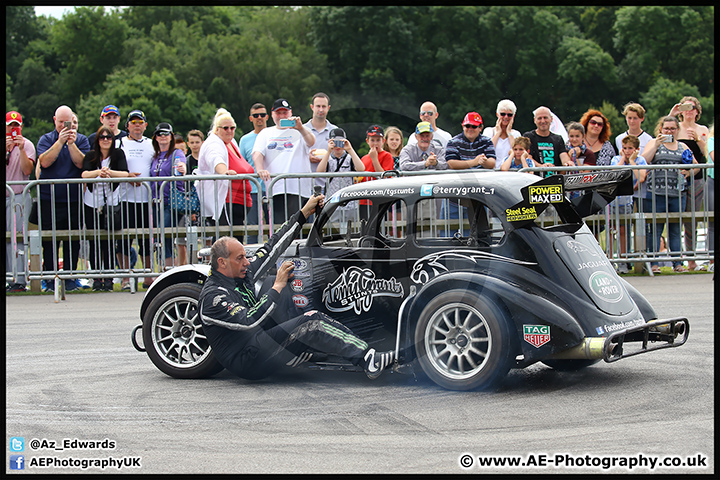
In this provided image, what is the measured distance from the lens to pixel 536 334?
21.2 feet

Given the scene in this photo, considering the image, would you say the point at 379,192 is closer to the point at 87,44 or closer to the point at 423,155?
the point at 423,155

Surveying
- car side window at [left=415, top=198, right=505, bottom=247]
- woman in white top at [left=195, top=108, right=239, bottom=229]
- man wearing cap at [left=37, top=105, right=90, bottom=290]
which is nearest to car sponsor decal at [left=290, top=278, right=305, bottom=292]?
car side window at [left=415, top=198, right=505, bottom=247]

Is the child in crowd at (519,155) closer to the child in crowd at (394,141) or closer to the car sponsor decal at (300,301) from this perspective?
the child in crowd at (394,141)

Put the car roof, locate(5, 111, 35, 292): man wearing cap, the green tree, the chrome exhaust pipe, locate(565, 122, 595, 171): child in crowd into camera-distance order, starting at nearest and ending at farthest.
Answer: the chrome exhaust pipe, the car roof, locate(5, 111, 35, 292): man wearing cap, locate(565, 122, 595, 171): child in crowd, the green tree

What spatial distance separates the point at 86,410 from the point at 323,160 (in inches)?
251

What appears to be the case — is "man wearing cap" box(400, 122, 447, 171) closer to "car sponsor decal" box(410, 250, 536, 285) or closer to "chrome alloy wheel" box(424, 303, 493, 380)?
"car sponsor decal" box(410, 250, 536, 285)

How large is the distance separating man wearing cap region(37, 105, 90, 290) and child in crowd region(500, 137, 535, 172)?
6.10 metres

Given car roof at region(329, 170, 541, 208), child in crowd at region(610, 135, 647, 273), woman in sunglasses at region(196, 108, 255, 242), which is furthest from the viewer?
child in crowd at region(610, 135, 647, 273)

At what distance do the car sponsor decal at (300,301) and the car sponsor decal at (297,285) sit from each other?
6 cm

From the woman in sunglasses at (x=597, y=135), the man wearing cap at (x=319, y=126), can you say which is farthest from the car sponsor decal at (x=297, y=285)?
the woman in sunglasses at (x=597, y=135)

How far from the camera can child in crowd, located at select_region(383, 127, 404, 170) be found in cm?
1227

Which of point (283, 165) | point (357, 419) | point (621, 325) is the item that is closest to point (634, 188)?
point (283, 165)

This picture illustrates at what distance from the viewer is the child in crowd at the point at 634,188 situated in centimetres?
1318

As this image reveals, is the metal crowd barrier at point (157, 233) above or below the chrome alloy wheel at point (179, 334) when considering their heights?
above
